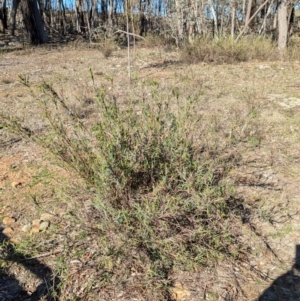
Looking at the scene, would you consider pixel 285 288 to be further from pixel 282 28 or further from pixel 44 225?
pixel 282 28

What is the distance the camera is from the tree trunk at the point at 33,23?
13.3 meters

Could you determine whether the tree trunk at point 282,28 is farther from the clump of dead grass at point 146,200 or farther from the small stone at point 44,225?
the small stone at point 44,225

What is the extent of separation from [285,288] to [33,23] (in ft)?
46.9

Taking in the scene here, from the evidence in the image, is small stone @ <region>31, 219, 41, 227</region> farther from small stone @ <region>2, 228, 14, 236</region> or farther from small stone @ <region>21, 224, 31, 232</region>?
small stone @ <region>2, 228, 14, 236</region>

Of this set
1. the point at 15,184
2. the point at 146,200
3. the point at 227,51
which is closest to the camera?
the point at 146,200

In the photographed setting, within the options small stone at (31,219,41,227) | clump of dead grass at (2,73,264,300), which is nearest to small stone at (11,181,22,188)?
small stone at (31,219,41,227)

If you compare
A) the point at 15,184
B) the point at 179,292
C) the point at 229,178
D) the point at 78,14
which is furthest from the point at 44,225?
the point at 78,14

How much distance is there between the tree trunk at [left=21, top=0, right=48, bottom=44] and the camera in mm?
13289

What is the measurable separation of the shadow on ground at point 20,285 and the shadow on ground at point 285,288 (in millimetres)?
1038

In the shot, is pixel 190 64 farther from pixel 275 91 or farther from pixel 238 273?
pixel 238 273

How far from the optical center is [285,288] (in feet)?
5.52

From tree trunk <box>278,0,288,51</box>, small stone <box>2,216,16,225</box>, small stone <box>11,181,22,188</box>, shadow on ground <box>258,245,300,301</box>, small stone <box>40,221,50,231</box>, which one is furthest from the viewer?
tree trunk <box>278,0,288,51</box>

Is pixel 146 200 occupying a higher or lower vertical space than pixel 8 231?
higher

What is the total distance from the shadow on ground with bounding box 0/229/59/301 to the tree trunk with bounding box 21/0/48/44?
13266 millimetres
